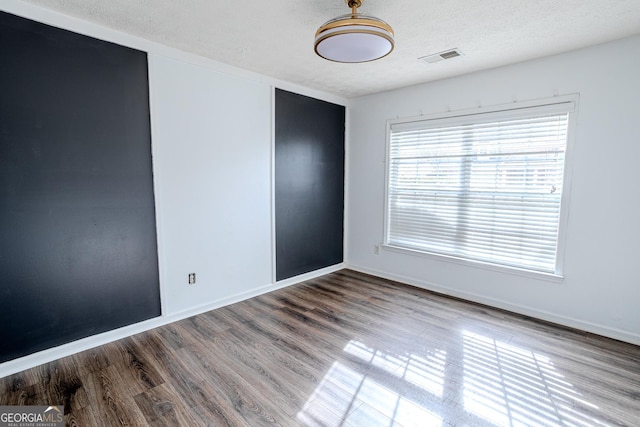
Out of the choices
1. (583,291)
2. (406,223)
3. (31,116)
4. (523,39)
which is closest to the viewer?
(31,116)

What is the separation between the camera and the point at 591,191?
277 cm

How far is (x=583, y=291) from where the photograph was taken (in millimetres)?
2859

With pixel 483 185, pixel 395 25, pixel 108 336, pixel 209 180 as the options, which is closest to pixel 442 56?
pixel 395 25

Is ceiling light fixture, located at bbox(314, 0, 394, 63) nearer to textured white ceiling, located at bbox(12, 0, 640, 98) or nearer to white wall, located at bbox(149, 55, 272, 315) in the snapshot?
textured white ceiling, located at bbox(12, 0, 640, 98)

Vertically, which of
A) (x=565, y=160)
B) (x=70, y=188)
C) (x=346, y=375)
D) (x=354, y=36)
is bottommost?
(x=346, y=375)

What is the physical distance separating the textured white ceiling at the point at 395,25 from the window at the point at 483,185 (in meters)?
0.66

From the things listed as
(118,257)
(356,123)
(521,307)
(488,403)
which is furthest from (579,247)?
(118,257)

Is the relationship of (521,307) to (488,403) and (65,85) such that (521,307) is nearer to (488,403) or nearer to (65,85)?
(488,403)

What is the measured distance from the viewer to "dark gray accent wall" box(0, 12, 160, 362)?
2125 mm

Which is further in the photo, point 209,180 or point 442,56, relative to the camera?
point 209,180

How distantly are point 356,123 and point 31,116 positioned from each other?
11.7ft

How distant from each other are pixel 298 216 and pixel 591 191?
306cm

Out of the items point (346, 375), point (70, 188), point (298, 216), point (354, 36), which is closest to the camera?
point (354, 36)

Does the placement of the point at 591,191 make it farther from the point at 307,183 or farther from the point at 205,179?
the point at 205,179
